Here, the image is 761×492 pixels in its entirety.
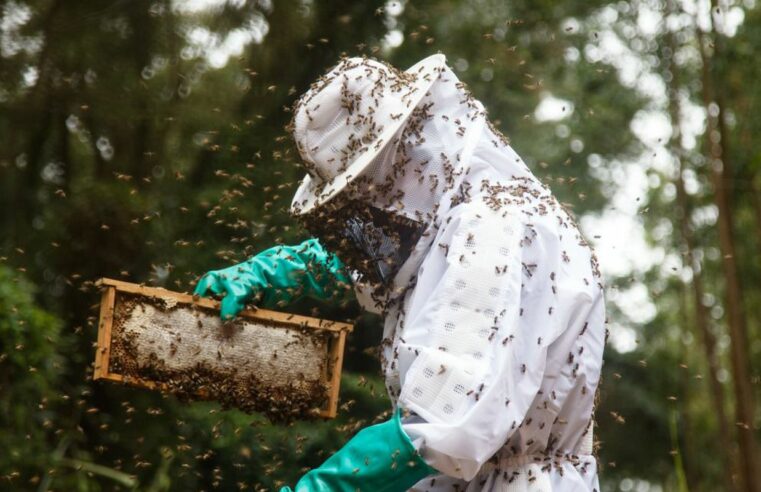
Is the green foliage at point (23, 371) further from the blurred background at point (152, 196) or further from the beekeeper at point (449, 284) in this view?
the beekeeper at point (449, 284)

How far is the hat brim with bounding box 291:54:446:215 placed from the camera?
302 centimetres

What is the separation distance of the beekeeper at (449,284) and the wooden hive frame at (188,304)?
0.37 ft

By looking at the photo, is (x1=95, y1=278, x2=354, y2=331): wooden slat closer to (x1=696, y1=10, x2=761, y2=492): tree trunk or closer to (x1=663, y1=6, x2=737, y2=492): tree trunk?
(x1=696, y1=10, x2=761, y2=492): tree trunk

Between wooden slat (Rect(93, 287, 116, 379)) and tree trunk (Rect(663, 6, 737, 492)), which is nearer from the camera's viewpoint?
wooden slat (Rect(93, 287, 116, 379))

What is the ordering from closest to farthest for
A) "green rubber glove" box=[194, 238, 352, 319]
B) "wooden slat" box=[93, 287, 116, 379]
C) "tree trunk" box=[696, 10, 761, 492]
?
"wooden slat" box=[93, 287, 116, 379], "green rubber glove" box=[194, 238, 352, 319], "tree trunk" box=[696, 10, 761, 492]

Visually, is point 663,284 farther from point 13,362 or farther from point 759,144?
point 13,362

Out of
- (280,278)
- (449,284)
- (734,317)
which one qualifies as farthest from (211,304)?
(734,317)

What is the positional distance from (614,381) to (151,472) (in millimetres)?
12277

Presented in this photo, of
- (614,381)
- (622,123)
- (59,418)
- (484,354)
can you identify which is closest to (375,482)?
(484,354)

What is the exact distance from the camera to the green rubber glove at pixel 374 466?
2539 millimetres

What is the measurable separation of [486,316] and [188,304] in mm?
1392

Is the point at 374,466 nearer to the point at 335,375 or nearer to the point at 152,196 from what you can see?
the point at 335,375

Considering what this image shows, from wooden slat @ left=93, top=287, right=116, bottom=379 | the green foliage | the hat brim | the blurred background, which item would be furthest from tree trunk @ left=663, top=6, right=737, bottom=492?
wooden slat @ left=93, top=287, right=116, bottom=379

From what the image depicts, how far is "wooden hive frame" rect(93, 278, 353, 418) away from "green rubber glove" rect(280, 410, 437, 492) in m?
1.05
